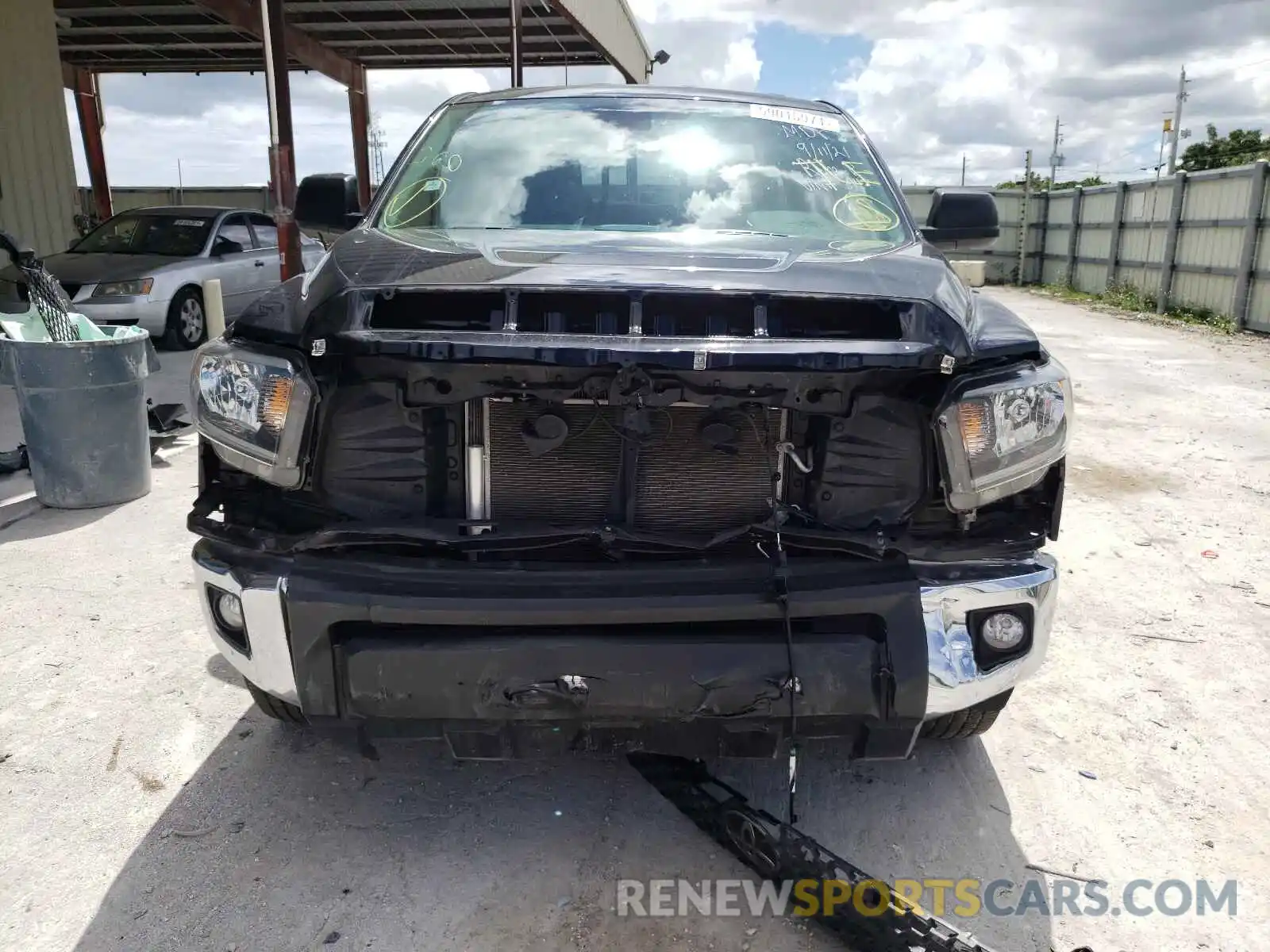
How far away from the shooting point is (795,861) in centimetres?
229

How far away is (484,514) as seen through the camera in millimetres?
2348

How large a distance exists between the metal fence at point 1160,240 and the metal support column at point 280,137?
649cm

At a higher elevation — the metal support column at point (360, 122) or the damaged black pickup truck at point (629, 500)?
the metal support column at point (360, 122)

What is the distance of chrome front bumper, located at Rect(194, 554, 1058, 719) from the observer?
6.86 ft

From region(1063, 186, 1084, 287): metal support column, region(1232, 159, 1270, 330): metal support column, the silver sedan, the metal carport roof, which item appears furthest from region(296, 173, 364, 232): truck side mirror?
region(1063, 186, 1084, 287): metal support column

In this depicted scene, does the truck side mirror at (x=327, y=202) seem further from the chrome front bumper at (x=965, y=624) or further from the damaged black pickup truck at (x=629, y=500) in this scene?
the chrome front bumper at (x=965, y=624)

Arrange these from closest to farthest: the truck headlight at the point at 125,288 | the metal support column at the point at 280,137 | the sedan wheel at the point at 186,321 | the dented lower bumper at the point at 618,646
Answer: the dented lower bumper at the point at 618,646, the metal support column at the point at 280,137, the truck headlight at the point at 125,288, the sedan wheel at the point at 186,321

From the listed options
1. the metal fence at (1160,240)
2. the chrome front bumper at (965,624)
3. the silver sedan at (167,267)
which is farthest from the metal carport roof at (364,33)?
the chrome front bumper at (965,624)

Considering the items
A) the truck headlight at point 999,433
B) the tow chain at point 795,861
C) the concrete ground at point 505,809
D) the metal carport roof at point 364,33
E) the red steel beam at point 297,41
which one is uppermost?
the metal carport roof at point 364,33

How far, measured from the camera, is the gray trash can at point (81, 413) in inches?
193

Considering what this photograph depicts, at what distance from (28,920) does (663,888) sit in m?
1.45

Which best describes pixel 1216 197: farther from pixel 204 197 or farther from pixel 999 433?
pixel 204 197

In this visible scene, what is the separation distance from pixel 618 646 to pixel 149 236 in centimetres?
1042

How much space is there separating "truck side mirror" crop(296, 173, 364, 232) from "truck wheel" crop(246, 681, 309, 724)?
195 cm
